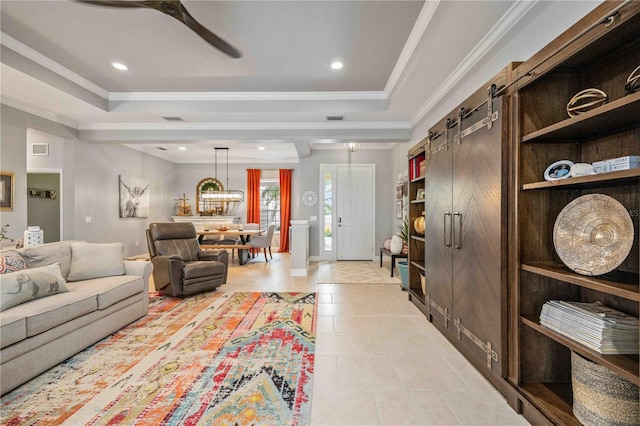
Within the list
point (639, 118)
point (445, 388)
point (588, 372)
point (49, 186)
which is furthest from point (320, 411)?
point (49, 186)

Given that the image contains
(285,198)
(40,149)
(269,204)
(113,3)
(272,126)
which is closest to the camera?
(113,3)

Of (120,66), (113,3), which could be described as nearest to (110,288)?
(113,3)

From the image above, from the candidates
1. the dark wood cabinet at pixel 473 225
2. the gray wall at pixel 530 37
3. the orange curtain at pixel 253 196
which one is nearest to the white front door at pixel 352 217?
the orange curtain at pixel 253 196

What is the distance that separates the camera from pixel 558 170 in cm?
162

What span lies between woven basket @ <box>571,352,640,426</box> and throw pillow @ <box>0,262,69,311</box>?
3.56 m

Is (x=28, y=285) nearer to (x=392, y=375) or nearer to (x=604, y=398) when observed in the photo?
(x=392, y=375)

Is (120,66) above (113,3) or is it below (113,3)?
above

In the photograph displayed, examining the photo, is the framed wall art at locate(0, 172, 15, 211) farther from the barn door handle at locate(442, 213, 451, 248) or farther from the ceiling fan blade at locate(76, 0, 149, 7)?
the barn door handle at locate(442, 213, 451, 248)

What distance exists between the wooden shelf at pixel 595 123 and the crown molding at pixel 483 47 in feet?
3.57

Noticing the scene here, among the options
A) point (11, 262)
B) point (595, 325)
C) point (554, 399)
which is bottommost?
point (554, 399)

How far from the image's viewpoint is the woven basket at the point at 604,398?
4.33ft

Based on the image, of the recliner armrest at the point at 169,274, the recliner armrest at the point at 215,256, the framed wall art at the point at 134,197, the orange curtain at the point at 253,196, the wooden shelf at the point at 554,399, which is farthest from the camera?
the orange curtain at the point at 253,196

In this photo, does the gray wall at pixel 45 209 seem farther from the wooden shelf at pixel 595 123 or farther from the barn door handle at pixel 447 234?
the wooden shelf at pixel 595 123

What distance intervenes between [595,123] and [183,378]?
2.90m
